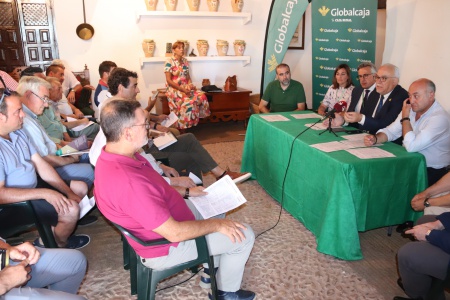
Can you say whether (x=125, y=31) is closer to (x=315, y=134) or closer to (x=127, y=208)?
(x=315, y=134)

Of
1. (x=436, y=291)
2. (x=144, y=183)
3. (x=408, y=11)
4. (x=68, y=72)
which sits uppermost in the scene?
(x=408, y=11)

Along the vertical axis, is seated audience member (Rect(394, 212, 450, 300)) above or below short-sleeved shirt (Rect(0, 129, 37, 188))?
below

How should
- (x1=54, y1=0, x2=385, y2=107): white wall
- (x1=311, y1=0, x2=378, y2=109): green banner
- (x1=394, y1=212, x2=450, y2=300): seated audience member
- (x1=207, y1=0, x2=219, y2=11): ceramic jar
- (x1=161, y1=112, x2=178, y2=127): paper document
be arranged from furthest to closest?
1. (x1=207, y1=0, x2=219, y2=11): ceramic jar
2. (x1=54, y1=0, x2=385, y2=107): white wall
3. (x1=311, y1=0, x2=378, y2=109): green banner
4. (x1=161, y1=112, x2=178, y2=127): paper document
5. (x1=394, y1=212, x2=450, y2=300): seated audience member

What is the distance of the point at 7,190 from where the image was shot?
196cm

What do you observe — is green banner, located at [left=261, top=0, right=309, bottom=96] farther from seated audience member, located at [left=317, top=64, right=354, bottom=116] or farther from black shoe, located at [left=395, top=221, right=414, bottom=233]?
A: black shoe, located at [left=395, top=221, right=414, bottom=233]

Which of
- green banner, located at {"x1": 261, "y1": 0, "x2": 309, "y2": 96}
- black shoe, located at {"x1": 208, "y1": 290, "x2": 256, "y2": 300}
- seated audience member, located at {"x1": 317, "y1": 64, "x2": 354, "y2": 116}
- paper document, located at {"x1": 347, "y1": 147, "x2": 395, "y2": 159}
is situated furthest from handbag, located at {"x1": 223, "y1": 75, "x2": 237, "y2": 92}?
black shoe, located at {"x1": 208, "y1": 290, "x2": 256, "y2": 300}

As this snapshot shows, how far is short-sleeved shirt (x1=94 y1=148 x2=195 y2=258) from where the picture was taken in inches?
57.0

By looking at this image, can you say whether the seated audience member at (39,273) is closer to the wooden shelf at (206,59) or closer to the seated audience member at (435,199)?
the seated audience member at (435,199)

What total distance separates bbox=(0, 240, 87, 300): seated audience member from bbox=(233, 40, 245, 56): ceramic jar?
4.84 meters

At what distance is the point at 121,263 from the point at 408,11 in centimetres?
364

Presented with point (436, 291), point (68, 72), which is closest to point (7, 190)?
point (436, 291)

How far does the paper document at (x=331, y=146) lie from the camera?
2.42m

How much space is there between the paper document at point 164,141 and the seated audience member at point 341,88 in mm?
1600

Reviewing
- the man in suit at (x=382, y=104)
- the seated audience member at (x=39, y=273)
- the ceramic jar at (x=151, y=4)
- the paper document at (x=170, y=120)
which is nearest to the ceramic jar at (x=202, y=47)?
the ceramic jar at (x=151, y=4)
